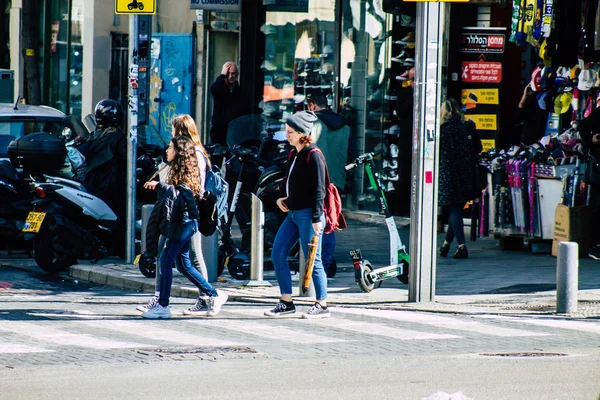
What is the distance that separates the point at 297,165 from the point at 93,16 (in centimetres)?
1568

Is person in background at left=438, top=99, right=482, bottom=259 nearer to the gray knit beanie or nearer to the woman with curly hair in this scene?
the gray knit beanie

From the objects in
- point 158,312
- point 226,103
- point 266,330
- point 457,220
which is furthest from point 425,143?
point 226,103

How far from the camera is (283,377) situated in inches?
323

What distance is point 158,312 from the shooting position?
1115cm

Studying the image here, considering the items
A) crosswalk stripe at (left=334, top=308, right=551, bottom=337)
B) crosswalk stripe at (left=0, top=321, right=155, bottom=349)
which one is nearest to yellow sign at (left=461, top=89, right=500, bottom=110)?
crosswalk stripe at (left=334, top=308, right=551, bottom=337)

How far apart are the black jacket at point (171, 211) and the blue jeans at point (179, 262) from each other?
8cm

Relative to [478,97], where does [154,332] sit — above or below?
below

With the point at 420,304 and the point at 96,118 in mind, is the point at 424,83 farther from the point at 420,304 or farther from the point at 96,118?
the point at 96,118

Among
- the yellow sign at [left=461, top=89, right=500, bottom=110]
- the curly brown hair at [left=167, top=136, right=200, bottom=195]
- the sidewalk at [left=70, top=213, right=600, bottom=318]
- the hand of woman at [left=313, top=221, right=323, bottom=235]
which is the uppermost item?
the yellow sign at [left=461, top=89, right=500, bottom=110]

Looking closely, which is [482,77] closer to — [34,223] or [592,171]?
[592,171]

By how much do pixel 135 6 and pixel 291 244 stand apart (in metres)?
3.78

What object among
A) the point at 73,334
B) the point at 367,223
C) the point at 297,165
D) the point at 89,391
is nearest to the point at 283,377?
the point at 89,391

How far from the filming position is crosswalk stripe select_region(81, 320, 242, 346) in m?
9.80

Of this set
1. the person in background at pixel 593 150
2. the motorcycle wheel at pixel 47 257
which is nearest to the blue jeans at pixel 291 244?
the motorcycle wheel at pixel 47 257
